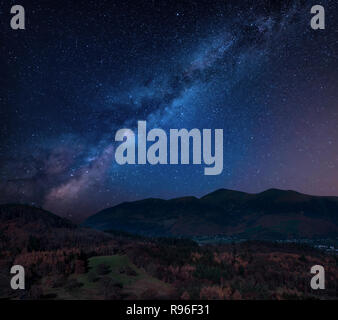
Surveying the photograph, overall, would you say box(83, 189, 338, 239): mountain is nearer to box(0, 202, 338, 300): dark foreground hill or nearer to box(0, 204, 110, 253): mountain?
box(0, 204, 110, 253): mountain

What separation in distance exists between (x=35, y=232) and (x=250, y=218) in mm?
130451

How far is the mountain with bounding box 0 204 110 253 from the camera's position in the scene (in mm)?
30344

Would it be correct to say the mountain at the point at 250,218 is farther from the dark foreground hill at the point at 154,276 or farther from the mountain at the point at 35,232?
the dark foreground hill at the point at 154,276

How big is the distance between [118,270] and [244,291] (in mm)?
8395

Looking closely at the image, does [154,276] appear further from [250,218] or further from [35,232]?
[250,218]

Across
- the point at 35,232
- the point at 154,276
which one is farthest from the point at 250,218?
the point at 154,276

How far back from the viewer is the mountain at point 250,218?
372ft

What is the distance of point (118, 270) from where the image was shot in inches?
759

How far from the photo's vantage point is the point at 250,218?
498 ft

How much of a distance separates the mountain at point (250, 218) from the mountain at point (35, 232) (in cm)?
7467

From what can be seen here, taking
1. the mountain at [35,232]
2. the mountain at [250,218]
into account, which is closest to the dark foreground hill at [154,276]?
the mountain at [35,232]

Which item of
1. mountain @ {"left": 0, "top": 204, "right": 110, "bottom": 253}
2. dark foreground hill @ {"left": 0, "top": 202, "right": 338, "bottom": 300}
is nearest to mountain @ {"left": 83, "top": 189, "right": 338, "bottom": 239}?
mountain @ {"left": 0, "top": 204, "right": 110, "bottom": 253}
